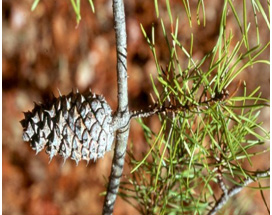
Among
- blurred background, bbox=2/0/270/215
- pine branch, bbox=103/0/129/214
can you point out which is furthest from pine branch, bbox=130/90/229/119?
blurred background, bbox=2/0/270/215

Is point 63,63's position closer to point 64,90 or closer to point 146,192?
point 64,90

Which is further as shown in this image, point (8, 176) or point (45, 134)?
point (8, 176)

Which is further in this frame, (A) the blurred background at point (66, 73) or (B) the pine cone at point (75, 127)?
(A) the blurred background at point (66, 73)

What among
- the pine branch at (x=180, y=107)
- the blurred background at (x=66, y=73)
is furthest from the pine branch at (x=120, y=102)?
the blurred background at (x=66, y=73)

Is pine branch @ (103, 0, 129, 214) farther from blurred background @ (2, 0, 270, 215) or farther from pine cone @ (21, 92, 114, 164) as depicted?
blurred background @ (2, 0, 270, 215)

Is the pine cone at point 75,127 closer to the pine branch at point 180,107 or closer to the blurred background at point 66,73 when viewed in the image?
the pine branch at point 180,107

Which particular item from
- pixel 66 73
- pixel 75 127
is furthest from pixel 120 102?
pixel 66 73

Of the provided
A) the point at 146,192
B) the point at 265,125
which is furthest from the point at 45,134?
the point at 265,125
